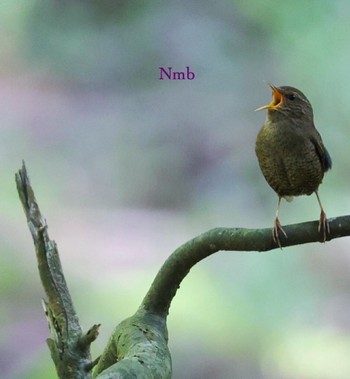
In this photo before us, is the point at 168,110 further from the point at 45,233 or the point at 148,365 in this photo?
the point at 148,365

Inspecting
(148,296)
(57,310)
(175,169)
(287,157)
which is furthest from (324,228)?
(175,169)

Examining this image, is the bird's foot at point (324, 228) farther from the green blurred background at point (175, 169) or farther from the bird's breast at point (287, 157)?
the green blurred background at point (175, 169)

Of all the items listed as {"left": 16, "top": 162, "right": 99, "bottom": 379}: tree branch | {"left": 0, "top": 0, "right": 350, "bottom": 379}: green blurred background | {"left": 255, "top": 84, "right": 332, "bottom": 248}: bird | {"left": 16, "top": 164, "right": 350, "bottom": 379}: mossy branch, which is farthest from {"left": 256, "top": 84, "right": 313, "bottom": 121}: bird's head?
{"left": 0, "top": 0, "right": 350, "bottom": 379}: green blurred background

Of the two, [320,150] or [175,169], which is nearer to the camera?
[320,150]

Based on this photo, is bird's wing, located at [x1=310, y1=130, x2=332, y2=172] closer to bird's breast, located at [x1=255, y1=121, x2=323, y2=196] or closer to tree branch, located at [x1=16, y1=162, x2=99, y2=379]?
bird's breast, located at [x1=255, y1=121, x2=323, y2=196]

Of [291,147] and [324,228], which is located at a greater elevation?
[291,147]

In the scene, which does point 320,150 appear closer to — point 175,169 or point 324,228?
point 324,228
